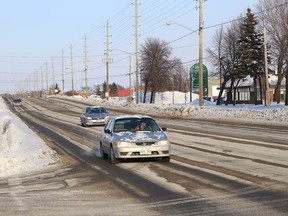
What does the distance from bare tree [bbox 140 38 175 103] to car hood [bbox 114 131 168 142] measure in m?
78.3

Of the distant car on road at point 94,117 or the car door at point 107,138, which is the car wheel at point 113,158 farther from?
the distant car on road at point 94,117

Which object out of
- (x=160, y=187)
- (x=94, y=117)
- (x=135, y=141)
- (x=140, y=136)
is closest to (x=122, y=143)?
(x=135, y=141)

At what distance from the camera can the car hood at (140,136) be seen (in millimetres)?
13555

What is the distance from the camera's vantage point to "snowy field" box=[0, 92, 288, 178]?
43.3 ft

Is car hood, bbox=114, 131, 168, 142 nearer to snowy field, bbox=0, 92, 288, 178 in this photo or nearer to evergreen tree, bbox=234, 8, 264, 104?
snowy field, bbox=0, 92, 288, 178

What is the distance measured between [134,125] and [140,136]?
0.95 metres

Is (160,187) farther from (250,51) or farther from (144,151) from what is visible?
(250,51)

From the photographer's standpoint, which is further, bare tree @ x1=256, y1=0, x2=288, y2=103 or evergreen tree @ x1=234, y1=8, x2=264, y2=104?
evergreen tree @ x1=234, y1=8, x2=264, y2=104

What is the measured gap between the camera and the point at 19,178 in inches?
448

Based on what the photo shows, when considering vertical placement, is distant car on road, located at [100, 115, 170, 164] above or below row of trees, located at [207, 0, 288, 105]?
below

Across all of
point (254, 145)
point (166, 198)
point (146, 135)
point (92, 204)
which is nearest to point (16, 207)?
point (92, 204)

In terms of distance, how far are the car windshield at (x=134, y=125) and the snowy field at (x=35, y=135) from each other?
7.22 ft

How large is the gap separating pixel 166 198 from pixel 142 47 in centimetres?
8966

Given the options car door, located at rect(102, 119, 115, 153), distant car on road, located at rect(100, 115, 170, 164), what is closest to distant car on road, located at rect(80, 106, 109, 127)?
car door, located at rect(102, 119, 115, 153)
